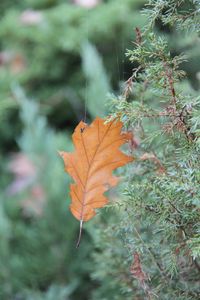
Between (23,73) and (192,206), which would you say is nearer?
(192,206)

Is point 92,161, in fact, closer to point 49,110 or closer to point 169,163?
point 169,163

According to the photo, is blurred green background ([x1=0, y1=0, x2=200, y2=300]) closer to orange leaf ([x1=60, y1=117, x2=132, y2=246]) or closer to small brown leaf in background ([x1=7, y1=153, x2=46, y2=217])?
small brown leaf in background ([x1=7, y1=153, x2=46, y2=217])

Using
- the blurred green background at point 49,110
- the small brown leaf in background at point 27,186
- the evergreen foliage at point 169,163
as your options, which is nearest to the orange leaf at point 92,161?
the evergreen foliage at point 169,163

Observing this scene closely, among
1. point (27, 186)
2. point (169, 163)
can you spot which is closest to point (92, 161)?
point (169, 163)

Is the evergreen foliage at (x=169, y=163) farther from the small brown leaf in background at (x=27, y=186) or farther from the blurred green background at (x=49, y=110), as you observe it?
the small brown leaf in background at (x=27, y=186)

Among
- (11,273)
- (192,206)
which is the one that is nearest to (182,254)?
(192,206)

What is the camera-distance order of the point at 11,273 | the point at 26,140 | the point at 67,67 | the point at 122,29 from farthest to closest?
1. the point at 67,67
2. the point at 122,29
3. the point at 26,140
4. the point at 11,273

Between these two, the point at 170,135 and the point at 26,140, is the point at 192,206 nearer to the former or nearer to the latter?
the point at 170,135
